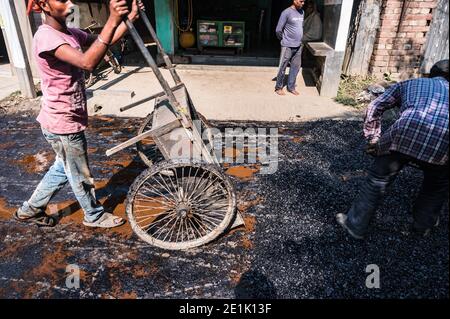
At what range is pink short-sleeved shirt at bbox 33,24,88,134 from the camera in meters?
2.30

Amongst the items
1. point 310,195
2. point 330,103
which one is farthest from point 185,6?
point 310,195

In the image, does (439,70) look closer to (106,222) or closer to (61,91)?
(61,91)

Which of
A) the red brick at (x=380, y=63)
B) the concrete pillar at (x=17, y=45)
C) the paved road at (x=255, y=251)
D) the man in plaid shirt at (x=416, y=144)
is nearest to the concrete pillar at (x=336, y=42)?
the red brick at (x=380, y=63)

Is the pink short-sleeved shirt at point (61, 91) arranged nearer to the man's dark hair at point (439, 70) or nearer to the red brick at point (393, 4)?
the man's dark hair at point (439, 70)

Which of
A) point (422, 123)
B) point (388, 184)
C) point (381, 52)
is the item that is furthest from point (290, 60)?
point (422, 123)

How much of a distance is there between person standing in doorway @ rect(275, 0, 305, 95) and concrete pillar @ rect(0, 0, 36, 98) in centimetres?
491

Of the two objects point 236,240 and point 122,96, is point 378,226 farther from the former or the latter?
point 122,96

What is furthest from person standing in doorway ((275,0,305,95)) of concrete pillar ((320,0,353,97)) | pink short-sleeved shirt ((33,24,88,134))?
pink short-sleeved shirt ((33,24,88,134))

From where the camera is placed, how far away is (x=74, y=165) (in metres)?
2.66

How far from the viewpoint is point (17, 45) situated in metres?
6.07

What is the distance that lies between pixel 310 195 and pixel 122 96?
15.2ft

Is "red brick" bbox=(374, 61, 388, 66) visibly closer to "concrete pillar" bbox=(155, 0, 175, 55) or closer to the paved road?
the paved road

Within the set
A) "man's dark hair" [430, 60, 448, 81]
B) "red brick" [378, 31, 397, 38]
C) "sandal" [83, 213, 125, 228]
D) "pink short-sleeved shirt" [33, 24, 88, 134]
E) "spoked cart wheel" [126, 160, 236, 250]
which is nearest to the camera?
"man's dark hair" [430, 60, 448, 81]

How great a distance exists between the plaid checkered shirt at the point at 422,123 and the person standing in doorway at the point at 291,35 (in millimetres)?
4404
